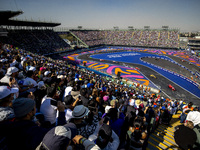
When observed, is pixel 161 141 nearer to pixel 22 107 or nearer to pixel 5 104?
pixel 22 107

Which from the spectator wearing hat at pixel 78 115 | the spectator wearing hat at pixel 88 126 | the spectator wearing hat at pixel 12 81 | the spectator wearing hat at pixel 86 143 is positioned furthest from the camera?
the spectator wearing hat at pixel 12 81

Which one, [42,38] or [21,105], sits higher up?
[42,38]

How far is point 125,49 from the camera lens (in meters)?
61.7

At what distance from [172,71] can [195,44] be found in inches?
2005

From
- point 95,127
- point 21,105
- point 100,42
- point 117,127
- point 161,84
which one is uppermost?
point 100,42

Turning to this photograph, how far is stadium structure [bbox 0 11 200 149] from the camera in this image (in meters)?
22.3

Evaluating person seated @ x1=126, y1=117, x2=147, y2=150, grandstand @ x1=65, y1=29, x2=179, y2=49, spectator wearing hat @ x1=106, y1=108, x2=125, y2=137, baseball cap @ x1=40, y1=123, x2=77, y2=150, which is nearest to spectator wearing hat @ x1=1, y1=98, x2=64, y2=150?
baseball cap @ x1=40, y1=123, x2=77, y2=150

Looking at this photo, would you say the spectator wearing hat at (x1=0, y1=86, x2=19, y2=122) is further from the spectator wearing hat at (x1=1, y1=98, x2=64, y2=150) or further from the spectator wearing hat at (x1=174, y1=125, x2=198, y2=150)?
the spectator wearing hat at (x1=174, y1=125, x2=198, y2=150)

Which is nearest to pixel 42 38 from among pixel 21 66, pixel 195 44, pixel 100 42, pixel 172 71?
pixel 100 42

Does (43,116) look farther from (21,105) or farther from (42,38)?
(42,38)

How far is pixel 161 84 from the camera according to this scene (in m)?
24.3

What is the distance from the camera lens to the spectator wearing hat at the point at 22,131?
183 cm

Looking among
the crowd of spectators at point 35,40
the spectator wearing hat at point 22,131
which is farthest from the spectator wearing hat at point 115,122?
the crowd of spectators at point 35,40

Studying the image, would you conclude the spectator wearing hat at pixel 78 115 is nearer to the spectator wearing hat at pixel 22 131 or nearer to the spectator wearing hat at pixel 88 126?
the spectator wearing hat at pixel 88 126
